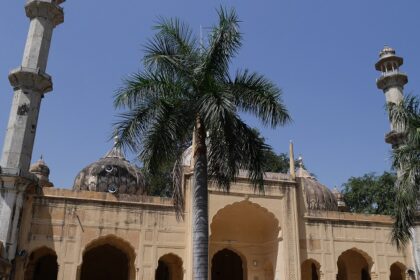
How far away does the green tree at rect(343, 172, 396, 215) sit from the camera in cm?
3282

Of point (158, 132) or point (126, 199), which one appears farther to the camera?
point (126, 199)

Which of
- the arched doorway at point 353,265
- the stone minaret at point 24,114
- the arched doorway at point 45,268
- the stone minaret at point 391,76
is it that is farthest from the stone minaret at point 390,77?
the arched doorway at point 45,268

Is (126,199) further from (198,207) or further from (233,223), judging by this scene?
(198,207)

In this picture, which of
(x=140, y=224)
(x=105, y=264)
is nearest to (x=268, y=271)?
(x=140, y=224)

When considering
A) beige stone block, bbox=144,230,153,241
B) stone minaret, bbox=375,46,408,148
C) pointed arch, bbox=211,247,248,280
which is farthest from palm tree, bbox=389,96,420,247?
pointed arch, bbox=211,247,248,280

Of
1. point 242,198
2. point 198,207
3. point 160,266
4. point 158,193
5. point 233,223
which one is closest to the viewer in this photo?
point 198,207

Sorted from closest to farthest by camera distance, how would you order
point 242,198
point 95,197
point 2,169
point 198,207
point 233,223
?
point 198,207, point 2,169, point 95,197, point 242,198, point 233,223

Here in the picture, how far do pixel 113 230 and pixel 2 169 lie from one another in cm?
429

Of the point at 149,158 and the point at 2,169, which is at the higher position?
the point at 2,169

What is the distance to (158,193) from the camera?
31719 mm

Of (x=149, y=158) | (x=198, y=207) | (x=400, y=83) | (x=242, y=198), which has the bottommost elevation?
(x=198, y=207)

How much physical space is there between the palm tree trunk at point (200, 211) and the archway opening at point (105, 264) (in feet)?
45.7

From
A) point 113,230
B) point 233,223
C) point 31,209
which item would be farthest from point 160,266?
point 31,209

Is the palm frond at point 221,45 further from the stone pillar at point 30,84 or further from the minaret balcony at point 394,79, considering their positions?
the minaret balcony at point 394,79
